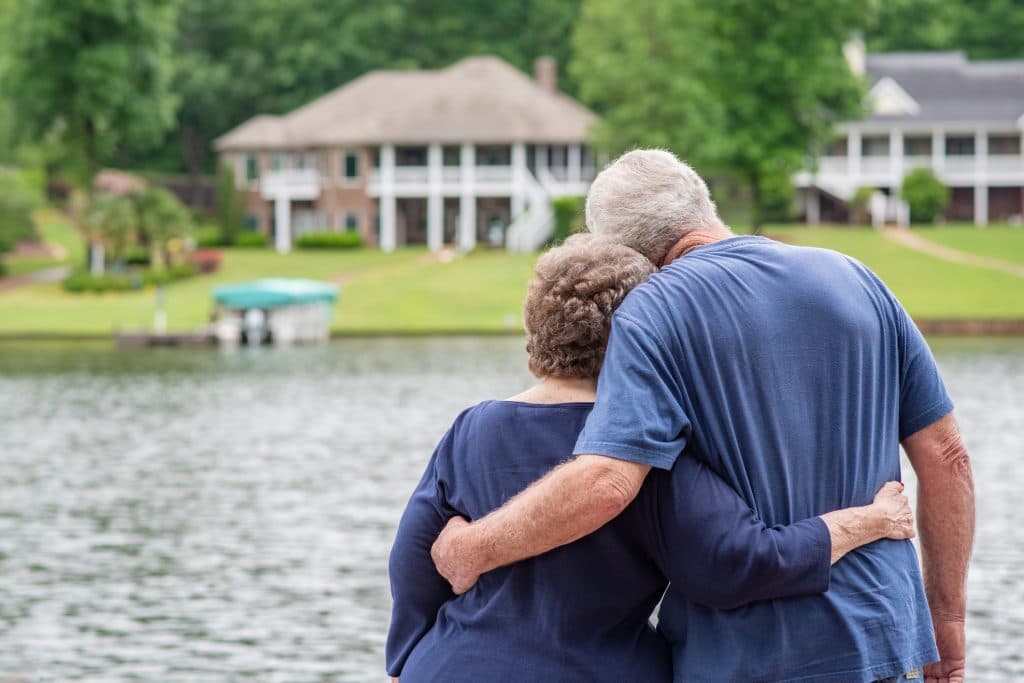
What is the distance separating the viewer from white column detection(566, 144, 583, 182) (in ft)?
220

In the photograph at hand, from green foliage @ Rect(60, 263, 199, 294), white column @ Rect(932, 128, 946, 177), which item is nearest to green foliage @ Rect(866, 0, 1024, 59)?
white column @ Rect(932, 128, 946, 177)

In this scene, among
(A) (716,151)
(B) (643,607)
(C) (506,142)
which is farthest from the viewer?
(C) (506,142)

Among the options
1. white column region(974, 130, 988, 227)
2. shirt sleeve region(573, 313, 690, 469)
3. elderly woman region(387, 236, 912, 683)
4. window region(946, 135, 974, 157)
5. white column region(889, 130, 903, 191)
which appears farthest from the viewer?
window region(946, 135, 974, 157)

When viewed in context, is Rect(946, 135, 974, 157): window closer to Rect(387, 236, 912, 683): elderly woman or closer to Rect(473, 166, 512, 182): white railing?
Rect(473, 166, 512, 182): white railing

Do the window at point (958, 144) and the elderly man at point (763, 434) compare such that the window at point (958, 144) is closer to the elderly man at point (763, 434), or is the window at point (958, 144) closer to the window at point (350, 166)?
the window at point (350, 166)

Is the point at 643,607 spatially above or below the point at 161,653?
above

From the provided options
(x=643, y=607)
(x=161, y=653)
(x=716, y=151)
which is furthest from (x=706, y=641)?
(x=716, y=151)

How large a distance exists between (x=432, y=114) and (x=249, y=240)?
9061mm

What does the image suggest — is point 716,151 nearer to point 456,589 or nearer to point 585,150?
point 585,150

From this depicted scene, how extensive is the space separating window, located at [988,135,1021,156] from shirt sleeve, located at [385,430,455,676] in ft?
232

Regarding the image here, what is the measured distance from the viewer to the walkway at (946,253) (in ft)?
171

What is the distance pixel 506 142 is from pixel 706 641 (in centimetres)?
6359

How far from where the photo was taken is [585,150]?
6769 centimetres

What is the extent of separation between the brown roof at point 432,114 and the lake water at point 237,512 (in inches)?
1375
